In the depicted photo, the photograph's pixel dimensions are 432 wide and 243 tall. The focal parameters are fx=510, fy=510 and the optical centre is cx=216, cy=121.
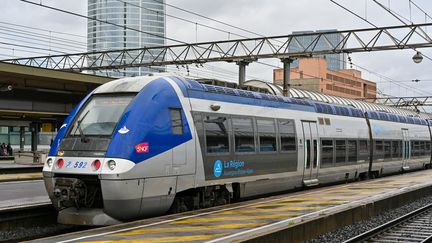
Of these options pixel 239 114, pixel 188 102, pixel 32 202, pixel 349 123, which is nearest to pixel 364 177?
pixel 349 123

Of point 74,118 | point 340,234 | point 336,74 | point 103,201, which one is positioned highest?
point 336,74

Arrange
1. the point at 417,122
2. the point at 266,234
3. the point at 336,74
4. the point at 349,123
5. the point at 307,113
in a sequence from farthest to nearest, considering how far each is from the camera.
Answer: the point at 336,74 → the point at 417,122 → the point at 349,123 → the point at 307,113 → the point at 266,234

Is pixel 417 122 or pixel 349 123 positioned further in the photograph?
pixel 417 122

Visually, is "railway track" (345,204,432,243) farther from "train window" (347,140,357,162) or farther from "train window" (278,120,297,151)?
"train window" (347,140,357,162)

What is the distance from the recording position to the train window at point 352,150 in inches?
758

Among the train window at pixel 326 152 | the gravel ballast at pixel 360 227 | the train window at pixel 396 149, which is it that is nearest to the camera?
the gravel ballast at pixel 360 227

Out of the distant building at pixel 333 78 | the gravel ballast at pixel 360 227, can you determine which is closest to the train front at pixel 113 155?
the gravel ballast at pixel 360 227

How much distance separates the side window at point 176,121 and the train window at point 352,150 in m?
10.3

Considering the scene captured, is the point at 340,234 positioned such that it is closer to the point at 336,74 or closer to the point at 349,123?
the point at 349,123

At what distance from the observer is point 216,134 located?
38.7 feet

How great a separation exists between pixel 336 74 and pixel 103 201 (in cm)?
9202

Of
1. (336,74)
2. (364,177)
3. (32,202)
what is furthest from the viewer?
(336,74)

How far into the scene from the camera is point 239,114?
41.9ft

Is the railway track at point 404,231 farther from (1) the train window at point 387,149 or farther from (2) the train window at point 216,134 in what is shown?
(1) the train window at point 387,149
